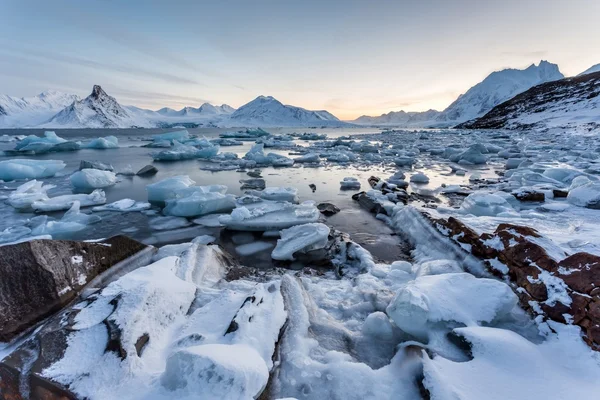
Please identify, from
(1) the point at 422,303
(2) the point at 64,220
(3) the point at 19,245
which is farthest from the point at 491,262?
(2) the point at 64,220

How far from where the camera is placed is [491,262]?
281cm

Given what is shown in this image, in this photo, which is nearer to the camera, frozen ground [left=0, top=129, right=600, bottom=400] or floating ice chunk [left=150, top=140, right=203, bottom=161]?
frozen ground [left=0, top=129, right=600, bottom=400]

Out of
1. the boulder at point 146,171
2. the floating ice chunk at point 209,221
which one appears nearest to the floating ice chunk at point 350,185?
the floating ice chunk at point 209,221

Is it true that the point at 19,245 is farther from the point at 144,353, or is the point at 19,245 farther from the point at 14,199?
the point at 14,199

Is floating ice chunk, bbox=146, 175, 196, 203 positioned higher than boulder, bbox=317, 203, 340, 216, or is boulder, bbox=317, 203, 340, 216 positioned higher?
floating ice chunk, bbox=146, 175, 196, 203

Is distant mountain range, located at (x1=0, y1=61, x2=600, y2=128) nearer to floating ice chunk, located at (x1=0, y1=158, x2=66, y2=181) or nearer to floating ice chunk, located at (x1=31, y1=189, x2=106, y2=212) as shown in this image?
floating ice chunk, located at (x1=0, y1=158, x2=66, y2=181)

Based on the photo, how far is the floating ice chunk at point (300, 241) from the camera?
4016 millimetres

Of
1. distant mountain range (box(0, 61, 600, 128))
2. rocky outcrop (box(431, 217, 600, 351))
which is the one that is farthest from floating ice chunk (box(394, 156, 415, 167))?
distant mountain range (box(0, 61, 600, 128))

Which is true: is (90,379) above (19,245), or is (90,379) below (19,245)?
below

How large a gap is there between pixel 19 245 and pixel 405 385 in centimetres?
307

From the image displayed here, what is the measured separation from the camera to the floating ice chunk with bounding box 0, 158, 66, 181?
9477 mm

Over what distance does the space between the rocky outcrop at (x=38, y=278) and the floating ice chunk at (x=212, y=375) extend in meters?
1.27

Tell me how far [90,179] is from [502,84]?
13695 cm

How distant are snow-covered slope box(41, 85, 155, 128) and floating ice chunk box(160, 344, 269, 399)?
118678 millimetres
